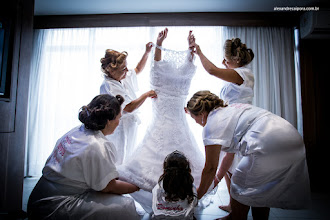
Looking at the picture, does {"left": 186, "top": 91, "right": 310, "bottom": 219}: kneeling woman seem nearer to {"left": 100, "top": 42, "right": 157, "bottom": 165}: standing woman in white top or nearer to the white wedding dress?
the white wedding dress

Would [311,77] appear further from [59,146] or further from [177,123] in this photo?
[59,146]

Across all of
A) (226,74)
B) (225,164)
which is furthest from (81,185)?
(226,74)

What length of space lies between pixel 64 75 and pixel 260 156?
2.89 meters

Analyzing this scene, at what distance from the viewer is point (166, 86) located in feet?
6.56

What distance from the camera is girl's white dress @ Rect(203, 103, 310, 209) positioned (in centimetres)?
135

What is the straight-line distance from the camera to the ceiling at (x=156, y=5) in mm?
2791

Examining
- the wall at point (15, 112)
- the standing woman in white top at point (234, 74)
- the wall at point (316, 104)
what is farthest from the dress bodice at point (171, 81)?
the wall at point (316, 104)

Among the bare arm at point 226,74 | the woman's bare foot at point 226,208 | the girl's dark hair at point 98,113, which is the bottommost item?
the woman's bare foot at point 226,208

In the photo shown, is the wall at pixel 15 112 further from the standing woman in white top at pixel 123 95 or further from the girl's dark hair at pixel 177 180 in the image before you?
the girl's dark hair at pixel 177 180

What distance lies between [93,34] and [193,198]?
106 inches

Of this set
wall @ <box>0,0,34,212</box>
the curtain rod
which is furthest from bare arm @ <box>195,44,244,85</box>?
wall @ <box>0,0,34,212</box>

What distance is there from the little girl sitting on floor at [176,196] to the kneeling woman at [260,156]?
0.14m

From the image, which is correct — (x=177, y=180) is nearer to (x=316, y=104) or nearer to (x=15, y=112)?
(x=15, y=112)

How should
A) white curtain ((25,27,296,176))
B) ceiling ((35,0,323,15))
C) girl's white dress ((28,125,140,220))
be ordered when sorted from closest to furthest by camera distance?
girl's white dress ((28,125,140,220)), ceiling ((35,0,323,15)), white curtain ((25,27,296,176))
